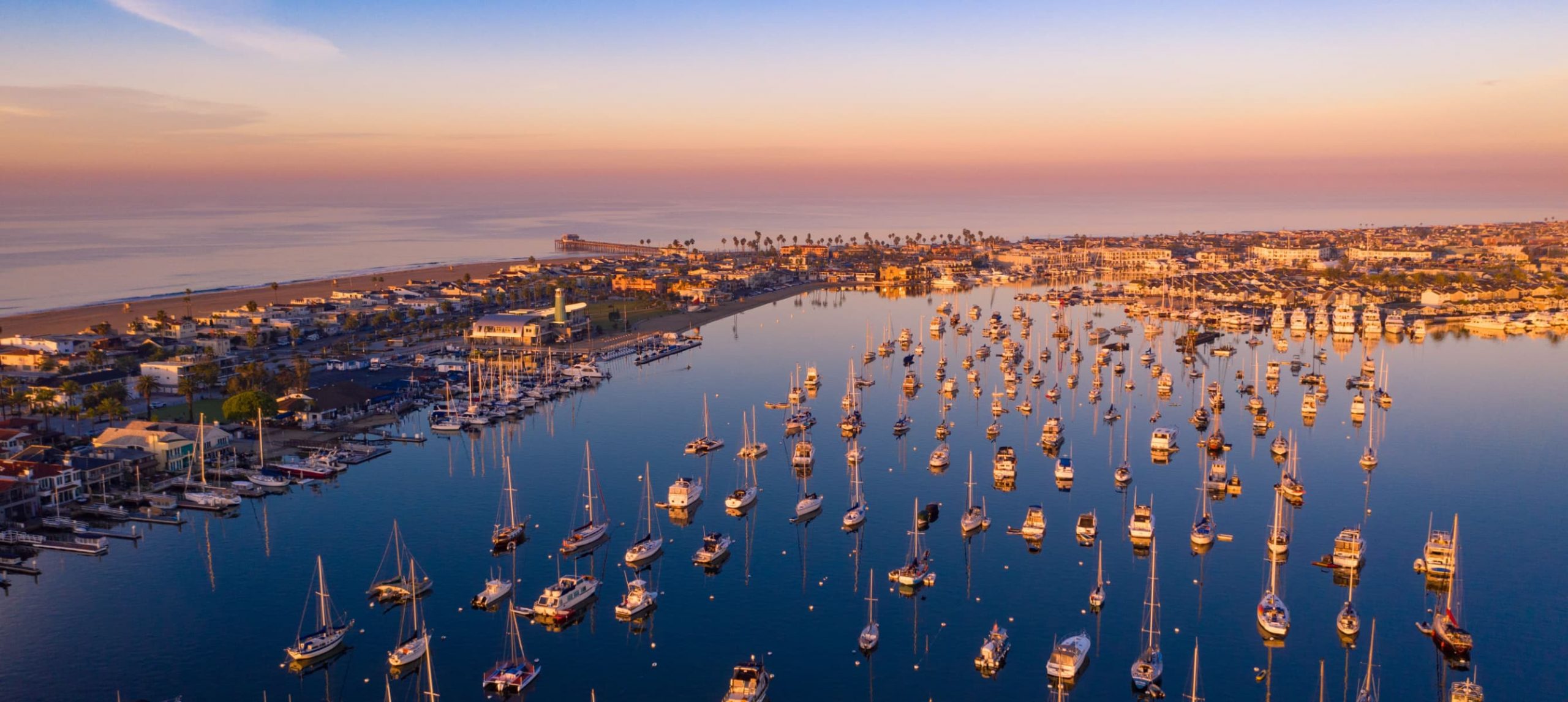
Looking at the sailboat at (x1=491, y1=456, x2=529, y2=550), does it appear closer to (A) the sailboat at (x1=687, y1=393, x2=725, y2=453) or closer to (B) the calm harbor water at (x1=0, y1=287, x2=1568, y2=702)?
(B) the calm harbor water at (x1=0, y1=287, x2=1568, y2=702)

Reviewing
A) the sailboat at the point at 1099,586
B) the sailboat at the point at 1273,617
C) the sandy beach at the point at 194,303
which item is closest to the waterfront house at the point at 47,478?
the sailboat at the point at 1099,586

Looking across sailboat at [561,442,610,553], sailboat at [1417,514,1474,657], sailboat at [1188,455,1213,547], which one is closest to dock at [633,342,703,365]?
sailboat at [561,442,610,553]

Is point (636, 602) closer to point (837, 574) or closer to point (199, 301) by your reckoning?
point (837, 574)

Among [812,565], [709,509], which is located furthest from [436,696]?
[709,509]

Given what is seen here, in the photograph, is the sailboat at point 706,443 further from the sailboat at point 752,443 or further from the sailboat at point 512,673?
the sailboat at point 512,673

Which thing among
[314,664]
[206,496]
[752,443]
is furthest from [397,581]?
[752,443]

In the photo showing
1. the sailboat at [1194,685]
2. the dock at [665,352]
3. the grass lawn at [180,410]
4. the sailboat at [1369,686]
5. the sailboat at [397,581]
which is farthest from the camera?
the dock at [665,352]

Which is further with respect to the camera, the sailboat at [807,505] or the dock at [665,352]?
the dock at [665,352]

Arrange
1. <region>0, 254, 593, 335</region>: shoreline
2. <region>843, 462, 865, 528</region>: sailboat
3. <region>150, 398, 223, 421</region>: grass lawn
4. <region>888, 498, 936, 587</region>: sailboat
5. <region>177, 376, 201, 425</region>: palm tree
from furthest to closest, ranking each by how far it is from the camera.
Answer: <region>0, 254, 593, 335</region>: shoreline
<region>150, 398, 223, 421</region>: grass lawn
<region>177, 376, 201, 425</region>: palm tree
<region>843, 462, 865, 528</region>: sailboat
<region>888, 498, 936, 587</region>: sailboat
